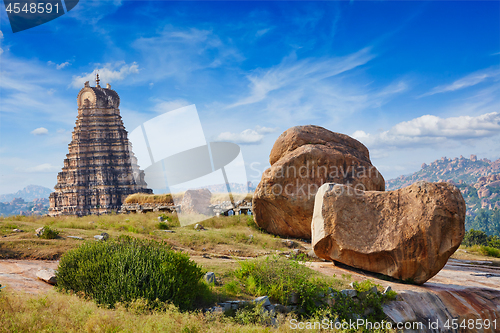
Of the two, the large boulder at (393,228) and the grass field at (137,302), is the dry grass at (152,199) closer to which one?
the grass field at (137,302)

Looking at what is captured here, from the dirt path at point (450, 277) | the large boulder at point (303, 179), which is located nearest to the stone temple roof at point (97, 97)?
the large boulder at point (303, 179)

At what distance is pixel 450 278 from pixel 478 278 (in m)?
1.02

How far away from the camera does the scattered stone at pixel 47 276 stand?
299 inches

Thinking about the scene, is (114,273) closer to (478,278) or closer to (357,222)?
(357,222)

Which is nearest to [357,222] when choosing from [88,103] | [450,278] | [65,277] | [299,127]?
[450,278]

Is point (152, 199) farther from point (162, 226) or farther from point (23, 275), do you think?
point (23, 275)

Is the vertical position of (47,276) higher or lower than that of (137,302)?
higher

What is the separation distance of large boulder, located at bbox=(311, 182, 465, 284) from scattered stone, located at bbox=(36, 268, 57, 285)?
6824mm

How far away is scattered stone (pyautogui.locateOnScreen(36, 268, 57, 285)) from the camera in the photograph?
24.9ft

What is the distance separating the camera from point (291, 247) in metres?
14.2

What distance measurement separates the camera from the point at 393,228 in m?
8.72

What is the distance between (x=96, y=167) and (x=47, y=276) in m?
33.3

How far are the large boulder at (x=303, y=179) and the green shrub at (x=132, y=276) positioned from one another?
8375 millimetres

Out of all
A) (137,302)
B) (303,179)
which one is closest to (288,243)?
(303,179)
